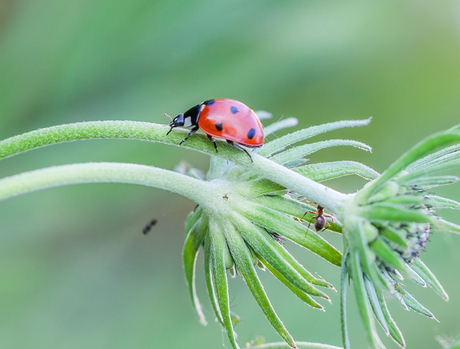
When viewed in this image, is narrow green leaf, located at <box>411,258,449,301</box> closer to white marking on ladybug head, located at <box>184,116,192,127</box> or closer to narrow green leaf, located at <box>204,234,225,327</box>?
narrow green leaf, located at <box>204,234,225,327</box>

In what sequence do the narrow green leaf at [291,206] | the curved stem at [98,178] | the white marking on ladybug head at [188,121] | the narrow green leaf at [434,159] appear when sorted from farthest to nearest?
the white marking on ladybug head at [188,121] < the narrow green leaf at [291,206] < the narrow green leaf at [434,159] < the curved stem at [98,178]

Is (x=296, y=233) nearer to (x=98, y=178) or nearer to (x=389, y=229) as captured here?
(x=389, y=229)

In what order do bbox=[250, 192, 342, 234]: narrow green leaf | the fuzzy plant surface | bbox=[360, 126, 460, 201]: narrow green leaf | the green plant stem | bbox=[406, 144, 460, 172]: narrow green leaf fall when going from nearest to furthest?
bbox=[360, 126, 460, 201]: narrow green leaf → the fuzzy plant surface → the green plant stem → bbox=[406, 144, 460, 172]: narrow green leaf → bbox=[250, 192, 342, 234]: narrow green leaf

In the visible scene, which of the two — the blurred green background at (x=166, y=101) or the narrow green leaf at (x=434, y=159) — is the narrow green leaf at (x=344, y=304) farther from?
the blurred green background at (x=166, y=101)

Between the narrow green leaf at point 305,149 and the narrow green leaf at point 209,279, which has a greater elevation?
the narrow green leaf at point 305,149

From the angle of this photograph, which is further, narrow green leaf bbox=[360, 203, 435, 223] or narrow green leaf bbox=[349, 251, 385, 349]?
narrow green leaf bbox=[349, 251, 385, 349]

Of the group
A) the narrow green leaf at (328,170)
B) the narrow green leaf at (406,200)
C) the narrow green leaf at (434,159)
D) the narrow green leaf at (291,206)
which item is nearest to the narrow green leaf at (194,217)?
the narrow green leaf at (291,206)

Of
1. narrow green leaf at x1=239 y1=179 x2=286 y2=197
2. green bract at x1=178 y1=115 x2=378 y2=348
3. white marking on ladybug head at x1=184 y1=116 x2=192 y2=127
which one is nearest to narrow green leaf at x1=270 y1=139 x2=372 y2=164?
green bract at x1=178 y1=115 x2=378 y2=348

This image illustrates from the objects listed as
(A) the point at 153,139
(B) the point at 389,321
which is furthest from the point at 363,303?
(A) the point at 153,139
